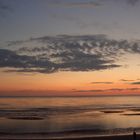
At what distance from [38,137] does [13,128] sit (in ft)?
21.1

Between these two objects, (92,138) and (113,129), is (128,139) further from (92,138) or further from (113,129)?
(113,129)

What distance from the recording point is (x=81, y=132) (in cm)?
3266

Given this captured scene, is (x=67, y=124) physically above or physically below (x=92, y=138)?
above

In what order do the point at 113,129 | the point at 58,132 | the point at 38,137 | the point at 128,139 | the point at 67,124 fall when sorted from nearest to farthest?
the point at 128,139
the point at 38,137
the point at 58,132
the point at 113,129
the point at 67,124

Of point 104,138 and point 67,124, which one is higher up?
point 67,124

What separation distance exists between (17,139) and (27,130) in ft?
17.5

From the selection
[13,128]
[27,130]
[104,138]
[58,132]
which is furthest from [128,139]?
[13,128]

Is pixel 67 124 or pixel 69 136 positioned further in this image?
pixel 67 124

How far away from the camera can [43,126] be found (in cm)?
3678

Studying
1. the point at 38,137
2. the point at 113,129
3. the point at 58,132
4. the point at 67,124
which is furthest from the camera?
the point at 67,124

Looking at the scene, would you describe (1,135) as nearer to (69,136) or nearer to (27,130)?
(27,130)

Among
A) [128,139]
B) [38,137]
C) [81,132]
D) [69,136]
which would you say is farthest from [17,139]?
[128,139]

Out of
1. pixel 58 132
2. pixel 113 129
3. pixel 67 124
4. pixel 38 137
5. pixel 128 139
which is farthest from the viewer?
pixel 67 124

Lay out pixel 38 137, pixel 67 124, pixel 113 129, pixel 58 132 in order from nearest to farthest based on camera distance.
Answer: pixel 38 137
pixel 58 132
pixel 113 129
pixel 67 124
